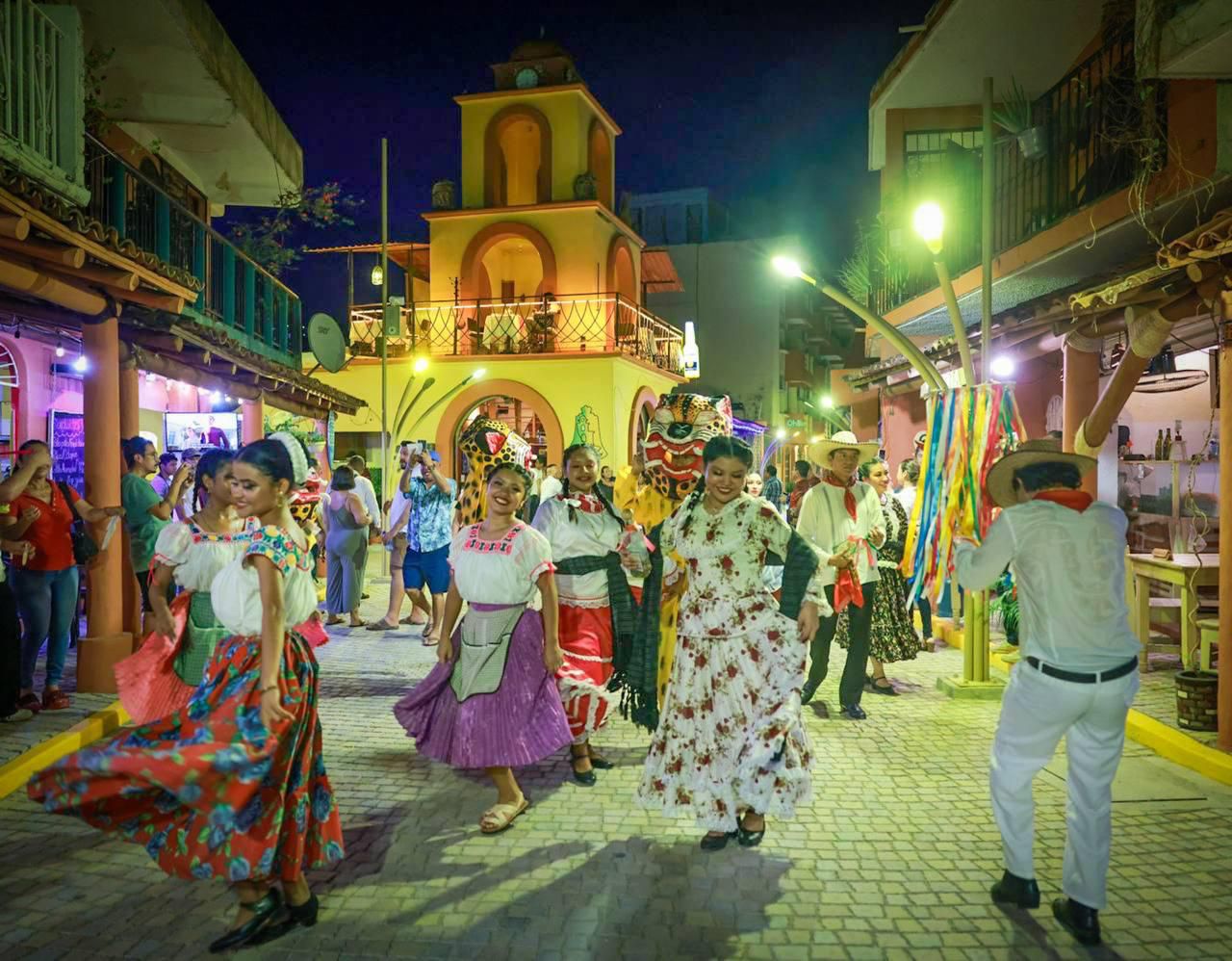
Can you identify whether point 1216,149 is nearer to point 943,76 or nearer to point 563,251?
point 943,76

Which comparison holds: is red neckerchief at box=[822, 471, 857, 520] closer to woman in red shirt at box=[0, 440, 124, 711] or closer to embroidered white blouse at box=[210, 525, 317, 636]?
embroidered white blouse at box=[210, 525, 317, 636]

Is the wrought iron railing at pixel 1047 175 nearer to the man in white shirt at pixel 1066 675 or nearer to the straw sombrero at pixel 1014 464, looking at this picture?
the straw sombrero at pixel 1014 464

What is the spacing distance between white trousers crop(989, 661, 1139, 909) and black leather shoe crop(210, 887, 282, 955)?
2.93m

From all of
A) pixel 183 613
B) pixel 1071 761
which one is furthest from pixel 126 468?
pixel 1071 761

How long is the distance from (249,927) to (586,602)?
2597mm

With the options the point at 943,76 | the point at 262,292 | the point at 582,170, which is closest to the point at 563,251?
the point at 582,170

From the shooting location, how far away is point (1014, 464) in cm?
400

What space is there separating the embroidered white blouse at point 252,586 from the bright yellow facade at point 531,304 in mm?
17299

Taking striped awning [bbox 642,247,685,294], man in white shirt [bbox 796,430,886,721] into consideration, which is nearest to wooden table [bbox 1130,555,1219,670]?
man in white shirt [bbox 796,430,886,721]

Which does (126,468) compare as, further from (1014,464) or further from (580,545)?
(1014,464)

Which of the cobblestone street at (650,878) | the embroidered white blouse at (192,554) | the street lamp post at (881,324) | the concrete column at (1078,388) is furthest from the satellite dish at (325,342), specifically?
the concrete column at (1078,388)

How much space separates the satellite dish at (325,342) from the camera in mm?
14445

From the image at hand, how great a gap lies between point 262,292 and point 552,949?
12.6 metres

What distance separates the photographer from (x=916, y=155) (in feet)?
44.0
